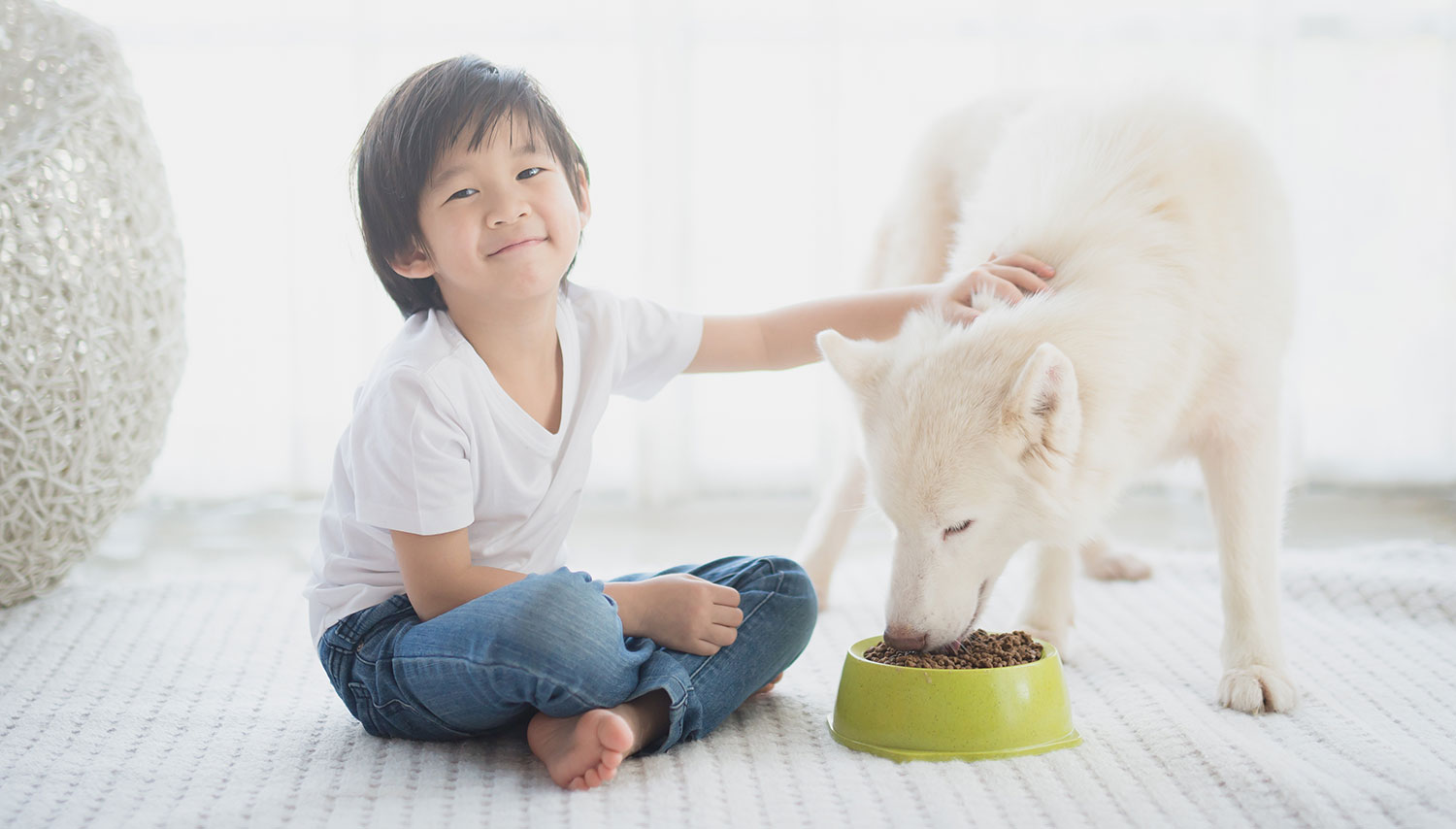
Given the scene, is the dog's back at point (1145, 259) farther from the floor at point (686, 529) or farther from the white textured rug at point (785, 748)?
the floor at point (686, 529)

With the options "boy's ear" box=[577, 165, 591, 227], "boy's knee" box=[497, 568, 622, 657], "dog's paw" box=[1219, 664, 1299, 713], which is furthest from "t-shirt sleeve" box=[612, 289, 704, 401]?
"dog's paw" box=[1219, 664, 1299, 713]

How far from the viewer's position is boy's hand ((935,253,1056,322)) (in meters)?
1.52

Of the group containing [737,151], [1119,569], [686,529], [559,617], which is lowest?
[686,529]

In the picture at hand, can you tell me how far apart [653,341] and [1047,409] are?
61cm

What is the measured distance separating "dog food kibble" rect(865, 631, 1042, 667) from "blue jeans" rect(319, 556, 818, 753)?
0.51ft

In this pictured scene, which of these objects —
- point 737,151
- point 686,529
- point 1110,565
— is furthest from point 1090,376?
point 737,151

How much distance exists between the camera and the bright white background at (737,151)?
10.6 feet

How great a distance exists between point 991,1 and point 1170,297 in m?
2.00

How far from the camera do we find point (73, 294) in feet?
6.38

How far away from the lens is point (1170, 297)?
155 centimetres

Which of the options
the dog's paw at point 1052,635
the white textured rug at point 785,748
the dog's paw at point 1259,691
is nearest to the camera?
the white textured rug at point 785,748

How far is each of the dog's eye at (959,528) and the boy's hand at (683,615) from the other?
11.1 inches

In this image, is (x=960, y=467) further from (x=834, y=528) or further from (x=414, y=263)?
(x=834, y=528)

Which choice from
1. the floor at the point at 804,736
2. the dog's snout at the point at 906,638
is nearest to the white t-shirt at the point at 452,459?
the floor at the point at 804,736
